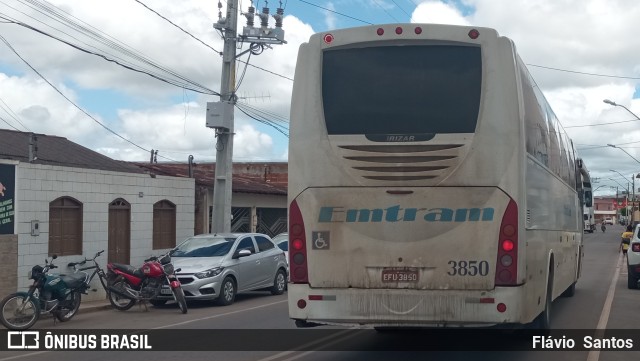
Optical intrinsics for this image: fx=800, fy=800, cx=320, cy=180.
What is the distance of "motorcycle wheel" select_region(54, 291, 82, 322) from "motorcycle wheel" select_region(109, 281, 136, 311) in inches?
56.4

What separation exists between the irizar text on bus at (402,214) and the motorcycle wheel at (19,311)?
289 inches

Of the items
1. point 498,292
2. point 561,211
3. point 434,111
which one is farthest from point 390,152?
point 561,211

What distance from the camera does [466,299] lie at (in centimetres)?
873

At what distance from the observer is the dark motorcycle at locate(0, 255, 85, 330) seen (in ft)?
46.0

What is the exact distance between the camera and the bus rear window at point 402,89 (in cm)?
893

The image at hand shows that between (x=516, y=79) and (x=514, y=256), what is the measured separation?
1974 mm

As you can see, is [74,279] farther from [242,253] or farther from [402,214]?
[402,214]

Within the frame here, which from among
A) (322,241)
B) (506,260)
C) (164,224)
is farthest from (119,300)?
(506,260)

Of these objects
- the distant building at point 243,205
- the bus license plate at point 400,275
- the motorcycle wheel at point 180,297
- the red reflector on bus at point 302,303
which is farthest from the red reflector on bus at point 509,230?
the distant building at point 243,205

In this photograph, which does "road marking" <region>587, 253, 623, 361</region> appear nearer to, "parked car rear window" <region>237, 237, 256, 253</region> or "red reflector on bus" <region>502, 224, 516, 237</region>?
"red reflector on bus" <region>502, 224, 516, 237</region>

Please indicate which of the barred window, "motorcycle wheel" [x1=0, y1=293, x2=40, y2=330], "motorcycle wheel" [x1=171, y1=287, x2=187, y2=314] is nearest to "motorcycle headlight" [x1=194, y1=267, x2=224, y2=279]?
"motorcycle wheel" [x1=171, y1=287, x2=187, y2=314]

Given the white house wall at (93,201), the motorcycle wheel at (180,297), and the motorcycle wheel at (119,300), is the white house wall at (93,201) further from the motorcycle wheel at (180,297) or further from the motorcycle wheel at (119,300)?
the motorcycle wheel at (180,297)

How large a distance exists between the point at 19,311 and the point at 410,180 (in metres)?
8.45

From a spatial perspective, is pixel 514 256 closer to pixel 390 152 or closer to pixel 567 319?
pixel 390 152
